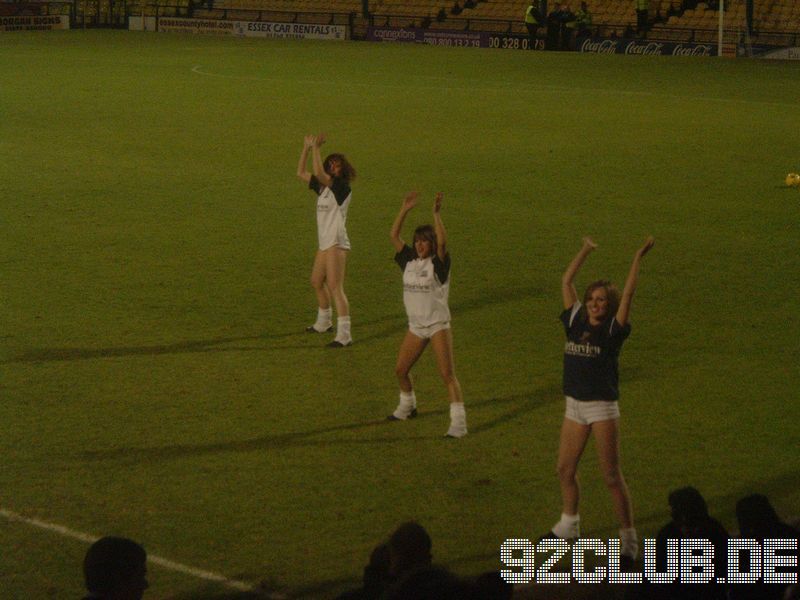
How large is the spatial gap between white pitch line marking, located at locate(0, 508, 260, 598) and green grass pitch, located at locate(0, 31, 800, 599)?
8 centimetres

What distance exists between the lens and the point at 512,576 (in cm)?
877

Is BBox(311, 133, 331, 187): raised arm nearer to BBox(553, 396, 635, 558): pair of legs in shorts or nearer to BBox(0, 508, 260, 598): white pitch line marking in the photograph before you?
BBox(0, 508, 260, 598): white pitch line marking

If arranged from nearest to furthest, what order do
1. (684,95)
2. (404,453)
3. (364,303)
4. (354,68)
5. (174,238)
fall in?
(404,453) < (364,303) < (174,238) < (684,95) < (354,68)

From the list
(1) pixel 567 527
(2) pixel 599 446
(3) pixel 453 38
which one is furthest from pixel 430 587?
(3) pixel 453 38

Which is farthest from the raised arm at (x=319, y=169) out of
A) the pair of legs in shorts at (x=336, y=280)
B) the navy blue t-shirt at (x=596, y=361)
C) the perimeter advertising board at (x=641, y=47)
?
the perimeter advertising board at (x=641, y=47)

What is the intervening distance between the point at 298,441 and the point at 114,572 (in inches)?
221

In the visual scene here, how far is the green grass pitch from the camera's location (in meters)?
9.88

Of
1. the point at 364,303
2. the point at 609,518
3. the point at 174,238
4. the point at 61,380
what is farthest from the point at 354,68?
the point at 609,518

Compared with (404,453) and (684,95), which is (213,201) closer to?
(404,453)

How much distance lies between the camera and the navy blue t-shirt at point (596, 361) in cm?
877

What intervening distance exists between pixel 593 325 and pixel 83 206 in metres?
15.8

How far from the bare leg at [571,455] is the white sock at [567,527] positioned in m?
0.08

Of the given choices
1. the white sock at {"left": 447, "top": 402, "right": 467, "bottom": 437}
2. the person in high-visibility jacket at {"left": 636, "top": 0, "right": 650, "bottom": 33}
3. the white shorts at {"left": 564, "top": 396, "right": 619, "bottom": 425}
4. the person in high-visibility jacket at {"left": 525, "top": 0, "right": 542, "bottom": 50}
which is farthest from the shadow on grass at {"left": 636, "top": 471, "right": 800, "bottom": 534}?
the person in high-visibility jacket at {"left": 525, "top": 0, "right": 542, "bottom": 50}

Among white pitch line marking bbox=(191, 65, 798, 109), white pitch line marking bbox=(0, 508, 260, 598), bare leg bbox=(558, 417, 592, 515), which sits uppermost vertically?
white pitch line marking bbox=(191, 65, 798, 109)
